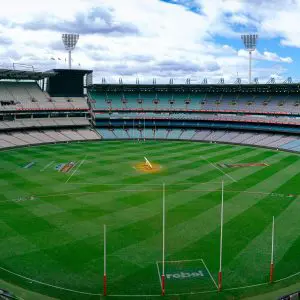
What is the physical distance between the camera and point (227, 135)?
10075 cm

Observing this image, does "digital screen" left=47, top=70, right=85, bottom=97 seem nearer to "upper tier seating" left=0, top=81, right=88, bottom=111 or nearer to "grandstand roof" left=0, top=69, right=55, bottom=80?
"upper tier seating" left=0, top=81, right=88, bottom=111

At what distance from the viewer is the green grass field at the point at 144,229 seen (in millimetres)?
25016

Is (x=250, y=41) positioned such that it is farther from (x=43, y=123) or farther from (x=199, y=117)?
(x=43, y=123)

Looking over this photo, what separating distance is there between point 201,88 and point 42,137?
Answer: 4907 cm

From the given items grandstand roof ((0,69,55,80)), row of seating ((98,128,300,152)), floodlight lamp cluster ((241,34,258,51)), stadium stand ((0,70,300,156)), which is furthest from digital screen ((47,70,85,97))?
floodlight lamp cluster ((241,34,258,51))

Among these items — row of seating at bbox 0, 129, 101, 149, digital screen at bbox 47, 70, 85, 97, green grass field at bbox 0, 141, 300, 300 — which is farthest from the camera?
digital screen at bbox 47, 70, 85, 97

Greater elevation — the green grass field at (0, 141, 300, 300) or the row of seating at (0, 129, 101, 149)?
the row of seating at (0, 129, 101, 149)

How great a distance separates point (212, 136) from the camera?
101812mm

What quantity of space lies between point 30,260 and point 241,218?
19969 mm

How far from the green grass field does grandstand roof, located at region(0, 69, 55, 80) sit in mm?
39733

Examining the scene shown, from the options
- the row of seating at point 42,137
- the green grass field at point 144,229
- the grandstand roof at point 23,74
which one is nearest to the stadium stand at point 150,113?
the row of seating at point 42,137

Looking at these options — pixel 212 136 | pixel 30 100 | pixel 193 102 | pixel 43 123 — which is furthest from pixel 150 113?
pixel 30 100

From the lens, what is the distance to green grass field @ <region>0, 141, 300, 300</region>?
2502cm

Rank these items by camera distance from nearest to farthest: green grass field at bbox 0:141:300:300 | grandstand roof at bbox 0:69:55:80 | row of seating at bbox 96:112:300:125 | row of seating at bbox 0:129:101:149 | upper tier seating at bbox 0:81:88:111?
green grass field at bbox 0:141:300:300 < row of seating at bbox 0:129:101:149 < grandstand roof at bbox 0:69:55:80 < row of seating at bbox 96:112:300:125 < upper tier seating at bbox 0:81:88:111
